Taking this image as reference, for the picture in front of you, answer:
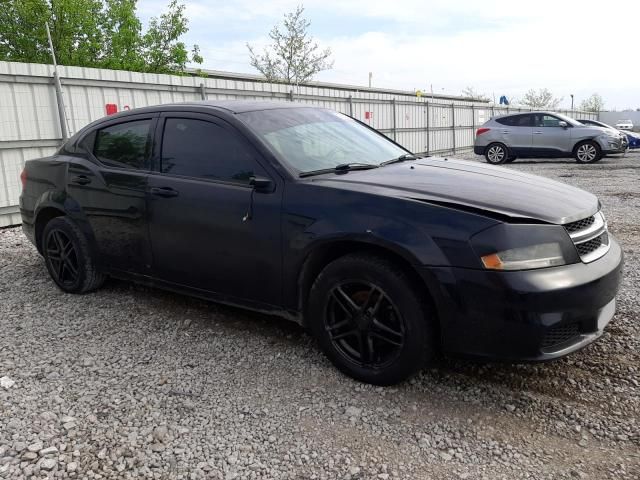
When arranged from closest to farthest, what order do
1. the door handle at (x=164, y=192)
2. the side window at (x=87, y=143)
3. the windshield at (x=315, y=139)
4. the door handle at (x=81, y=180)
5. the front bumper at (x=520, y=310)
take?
the front bumper at (x=520, y=310), the windshield at (x=315, y=139), the door handle at (x=164, y=192), the door handle at (x=81, y=180), the side window at (x=87, y=143)

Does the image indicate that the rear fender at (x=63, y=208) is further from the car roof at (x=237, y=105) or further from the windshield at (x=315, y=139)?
the windshield at (x=315, y=139)

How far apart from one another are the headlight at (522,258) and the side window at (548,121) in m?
14.8

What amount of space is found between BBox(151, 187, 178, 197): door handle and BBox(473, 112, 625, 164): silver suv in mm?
14418

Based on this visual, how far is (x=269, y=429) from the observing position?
262 centimetres

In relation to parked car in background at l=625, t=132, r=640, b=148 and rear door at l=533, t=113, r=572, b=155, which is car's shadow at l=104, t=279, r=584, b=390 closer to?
rear door at l=533, t=113, r=572, b=155

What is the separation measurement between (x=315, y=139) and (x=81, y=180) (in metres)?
1.99

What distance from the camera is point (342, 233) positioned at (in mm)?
2877

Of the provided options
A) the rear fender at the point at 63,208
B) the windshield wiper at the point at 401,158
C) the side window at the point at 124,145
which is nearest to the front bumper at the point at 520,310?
the windshield wiper at the point at 401,158

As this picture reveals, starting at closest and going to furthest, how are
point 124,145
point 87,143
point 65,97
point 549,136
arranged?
point 124,145 < point 87,143 < point 65,97 < point 549,136

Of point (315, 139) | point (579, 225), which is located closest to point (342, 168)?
point (315, 139)

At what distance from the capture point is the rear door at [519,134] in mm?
15977

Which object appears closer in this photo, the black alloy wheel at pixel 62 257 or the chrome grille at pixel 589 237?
the chrome grille at pixel 589 237

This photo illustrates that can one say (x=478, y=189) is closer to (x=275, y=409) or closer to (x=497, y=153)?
(x=275, y=409)

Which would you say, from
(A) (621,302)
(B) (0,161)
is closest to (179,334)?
(A) (621,302)
